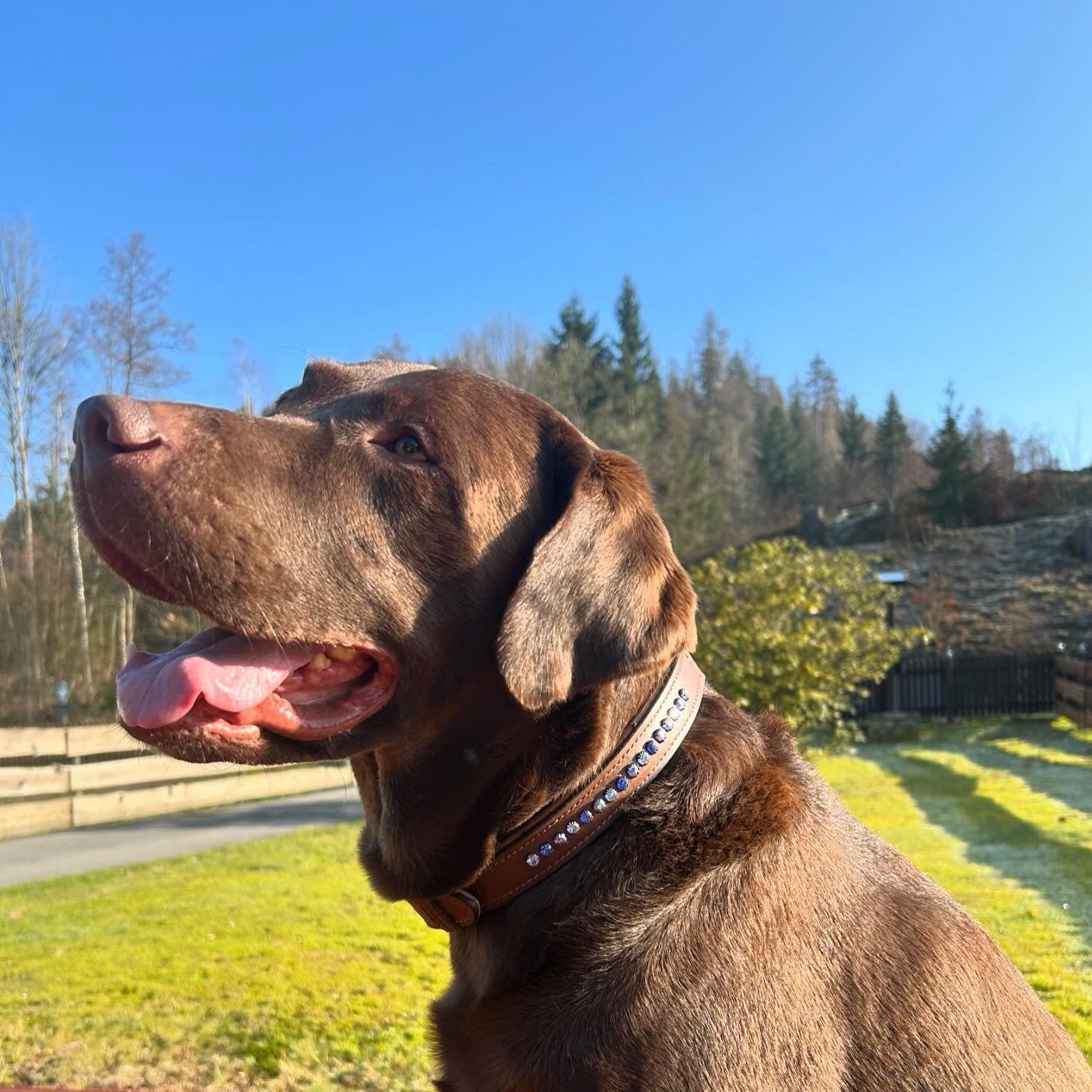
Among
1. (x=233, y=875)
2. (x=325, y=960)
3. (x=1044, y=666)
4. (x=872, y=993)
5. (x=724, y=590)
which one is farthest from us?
(x=1044, y=666)

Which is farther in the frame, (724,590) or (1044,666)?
(1044,666)

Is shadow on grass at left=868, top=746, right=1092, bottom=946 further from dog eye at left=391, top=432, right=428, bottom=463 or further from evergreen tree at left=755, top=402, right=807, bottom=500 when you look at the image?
evergreen tree at left=755, top=402, right=807, bottom=500

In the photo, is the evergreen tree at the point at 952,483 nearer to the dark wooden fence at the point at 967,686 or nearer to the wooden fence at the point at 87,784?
the dark wooden fence at the point at 967,686

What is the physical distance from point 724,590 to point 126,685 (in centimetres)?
1001

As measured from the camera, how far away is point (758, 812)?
1975 millimetres

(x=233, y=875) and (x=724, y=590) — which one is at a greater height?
(x=724, y=590)

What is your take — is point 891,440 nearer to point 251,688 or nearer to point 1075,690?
point 1075,690

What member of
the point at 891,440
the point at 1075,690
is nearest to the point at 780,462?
the point at 891,440

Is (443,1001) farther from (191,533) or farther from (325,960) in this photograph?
(325,960)

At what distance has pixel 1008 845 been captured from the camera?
25.4 feet

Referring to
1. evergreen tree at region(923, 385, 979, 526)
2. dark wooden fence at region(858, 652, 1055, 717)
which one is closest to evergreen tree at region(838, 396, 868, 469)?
evergreen tree at region(923, 385, 979, 526)

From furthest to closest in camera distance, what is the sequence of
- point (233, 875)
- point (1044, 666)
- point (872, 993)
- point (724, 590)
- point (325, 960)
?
1. point (1044, 666)
2. point (724, 590)
3. point (233, 875)
4. point (325, 960)
5. point (872, 993)

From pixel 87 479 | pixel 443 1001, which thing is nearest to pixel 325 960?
pixel 443 1001

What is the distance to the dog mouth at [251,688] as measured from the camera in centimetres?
187
